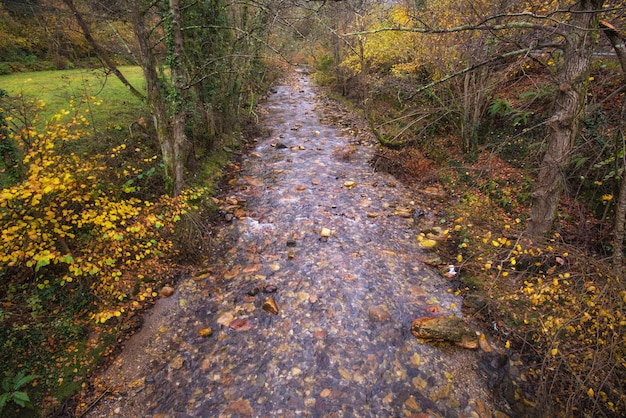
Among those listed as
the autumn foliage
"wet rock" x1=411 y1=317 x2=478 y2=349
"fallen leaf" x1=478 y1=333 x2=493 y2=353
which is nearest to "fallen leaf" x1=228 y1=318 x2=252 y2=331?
the autumn foliage

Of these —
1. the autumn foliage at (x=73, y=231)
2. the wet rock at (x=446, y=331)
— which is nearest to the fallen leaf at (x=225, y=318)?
the autumn foliage at (x=73, y=231)

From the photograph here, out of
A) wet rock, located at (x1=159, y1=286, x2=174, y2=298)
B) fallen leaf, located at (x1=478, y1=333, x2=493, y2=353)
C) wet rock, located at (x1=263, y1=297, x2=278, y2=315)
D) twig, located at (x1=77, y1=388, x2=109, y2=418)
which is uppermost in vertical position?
wet rock, located at (x1=159, y1=286, x2=174, y2=298)

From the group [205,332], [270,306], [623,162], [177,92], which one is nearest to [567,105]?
[623,162]

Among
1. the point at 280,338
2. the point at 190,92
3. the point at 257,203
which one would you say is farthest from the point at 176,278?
the point at 190,92

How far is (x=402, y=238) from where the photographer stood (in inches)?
330

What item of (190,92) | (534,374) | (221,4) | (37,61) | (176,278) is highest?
(221,4)

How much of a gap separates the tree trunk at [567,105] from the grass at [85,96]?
30.5ft

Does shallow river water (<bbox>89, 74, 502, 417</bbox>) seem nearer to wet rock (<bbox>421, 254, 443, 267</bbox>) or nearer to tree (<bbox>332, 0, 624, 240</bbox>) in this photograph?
wet rock (<bbox>421, 254, 443, 267</bbox>)

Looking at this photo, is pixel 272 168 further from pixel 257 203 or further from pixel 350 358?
pixel 350 358

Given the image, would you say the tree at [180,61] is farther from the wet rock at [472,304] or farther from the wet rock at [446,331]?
the wet rock at [472,304]

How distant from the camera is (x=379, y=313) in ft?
20.4

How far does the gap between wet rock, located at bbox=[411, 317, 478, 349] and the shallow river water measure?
140 mm

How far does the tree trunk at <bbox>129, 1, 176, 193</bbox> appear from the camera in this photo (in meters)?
7.27

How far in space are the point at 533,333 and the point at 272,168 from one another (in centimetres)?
936
